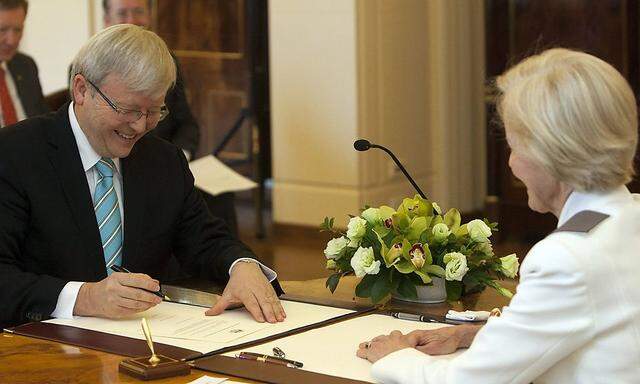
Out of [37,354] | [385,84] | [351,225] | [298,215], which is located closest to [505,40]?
[385,84]

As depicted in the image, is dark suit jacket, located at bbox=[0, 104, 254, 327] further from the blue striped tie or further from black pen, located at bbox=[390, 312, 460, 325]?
black pen, located at bbox=[390, 312, 460, 325]

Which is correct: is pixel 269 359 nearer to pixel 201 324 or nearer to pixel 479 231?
pixel 201 324

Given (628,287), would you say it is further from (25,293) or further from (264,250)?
(264,250)

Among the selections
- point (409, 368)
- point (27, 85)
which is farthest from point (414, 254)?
point (27, 85)

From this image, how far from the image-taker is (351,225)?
3.34 meters

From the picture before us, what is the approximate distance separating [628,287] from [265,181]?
25.2 feet

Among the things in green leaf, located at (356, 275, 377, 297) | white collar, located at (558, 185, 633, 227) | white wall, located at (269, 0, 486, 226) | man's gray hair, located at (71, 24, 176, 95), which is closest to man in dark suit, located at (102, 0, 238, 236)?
white wall, located at (269, 0, 486, 226)

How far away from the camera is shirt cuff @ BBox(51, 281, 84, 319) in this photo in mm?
3215

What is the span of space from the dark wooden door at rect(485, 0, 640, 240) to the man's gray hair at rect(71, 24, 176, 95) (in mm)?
4622

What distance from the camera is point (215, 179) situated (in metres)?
6.56

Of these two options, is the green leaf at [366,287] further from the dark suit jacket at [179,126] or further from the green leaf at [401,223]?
the dark suit jacket at [179,126]

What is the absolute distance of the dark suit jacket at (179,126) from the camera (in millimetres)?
6289

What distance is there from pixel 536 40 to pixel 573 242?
608cm

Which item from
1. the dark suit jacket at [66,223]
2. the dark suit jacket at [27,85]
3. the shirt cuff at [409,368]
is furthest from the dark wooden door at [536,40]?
the shirt cuff at [409,368]
